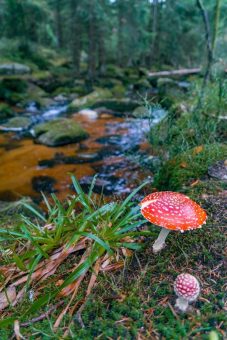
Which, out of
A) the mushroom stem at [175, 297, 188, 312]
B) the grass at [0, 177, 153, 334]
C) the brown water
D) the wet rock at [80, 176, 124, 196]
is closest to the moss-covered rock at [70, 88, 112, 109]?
the brown water

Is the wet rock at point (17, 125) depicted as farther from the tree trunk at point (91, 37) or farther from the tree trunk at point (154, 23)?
the tree trunk at point (154, 23)

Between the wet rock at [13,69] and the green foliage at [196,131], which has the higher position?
the green foliage at [196,131]

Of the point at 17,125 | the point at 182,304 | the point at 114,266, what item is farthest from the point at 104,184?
the point at 17,125

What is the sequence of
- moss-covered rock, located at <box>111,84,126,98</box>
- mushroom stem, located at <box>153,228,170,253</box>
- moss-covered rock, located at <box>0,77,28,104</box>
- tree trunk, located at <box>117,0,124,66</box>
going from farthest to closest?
tree trunk, located at <box>117,0,124,66</box> < moss-covered rock, located at <box>111,84,126,98</box> < moss-covered rock, located at <box>0,77,28,104</box> < mushroom stem, located at <box>153,228,170,253</box>

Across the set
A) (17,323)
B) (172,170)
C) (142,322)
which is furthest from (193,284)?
(172,170)

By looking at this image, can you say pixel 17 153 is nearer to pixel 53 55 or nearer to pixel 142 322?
pixel 142 322

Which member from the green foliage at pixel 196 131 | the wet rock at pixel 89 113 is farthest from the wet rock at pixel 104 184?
the wet rock at pixel 89 113

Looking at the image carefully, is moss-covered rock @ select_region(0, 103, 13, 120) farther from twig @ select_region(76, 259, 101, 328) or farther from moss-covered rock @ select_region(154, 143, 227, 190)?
twig @ select_region(76, 259, 101, 328)
